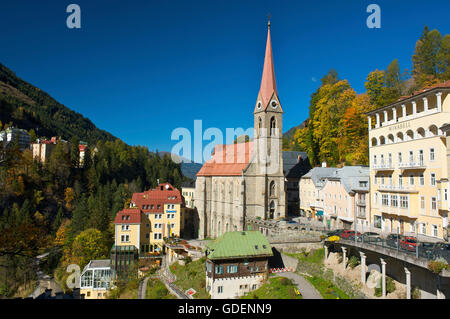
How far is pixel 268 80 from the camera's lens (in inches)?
2062

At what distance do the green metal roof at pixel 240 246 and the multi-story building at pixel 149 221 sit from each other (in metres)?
22.2

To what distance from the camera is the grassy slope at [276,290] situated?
2734 centimetres

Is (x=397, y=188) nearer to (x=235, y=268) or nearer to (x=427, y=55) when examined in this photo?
(x=235, y=268)

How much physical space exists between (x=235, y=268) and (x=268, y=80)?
31553 mm

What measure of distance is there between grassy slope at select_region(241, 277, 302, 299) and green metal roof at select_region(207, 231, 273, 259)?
9.66 ft

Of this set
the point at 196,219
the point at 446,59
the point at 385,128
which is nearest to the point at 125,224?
the point at 196,219

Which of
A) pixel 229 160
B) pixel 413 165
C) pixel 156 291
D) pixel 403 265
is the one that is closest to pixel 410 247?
pixel 403 265

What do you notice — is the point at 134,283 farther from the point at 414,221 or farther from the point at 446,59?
the point at 446,59

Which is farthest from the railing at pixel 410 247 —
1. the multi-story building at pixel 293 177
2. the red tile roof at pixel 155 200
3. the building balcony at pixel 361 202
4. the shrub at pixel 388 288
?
the red tile roof at pixel 155 200

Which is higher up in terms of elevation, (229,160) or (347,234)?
(229,160)

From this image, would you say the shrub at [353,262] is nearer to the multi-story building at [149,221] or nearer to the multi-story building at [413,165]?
the multi-story building at [413,165]

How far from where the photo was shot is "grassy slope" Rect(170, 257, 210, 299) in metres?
32.6

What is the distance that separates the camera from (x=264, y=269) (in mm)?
32156

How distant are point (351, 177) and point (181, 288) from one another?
24364 mm
